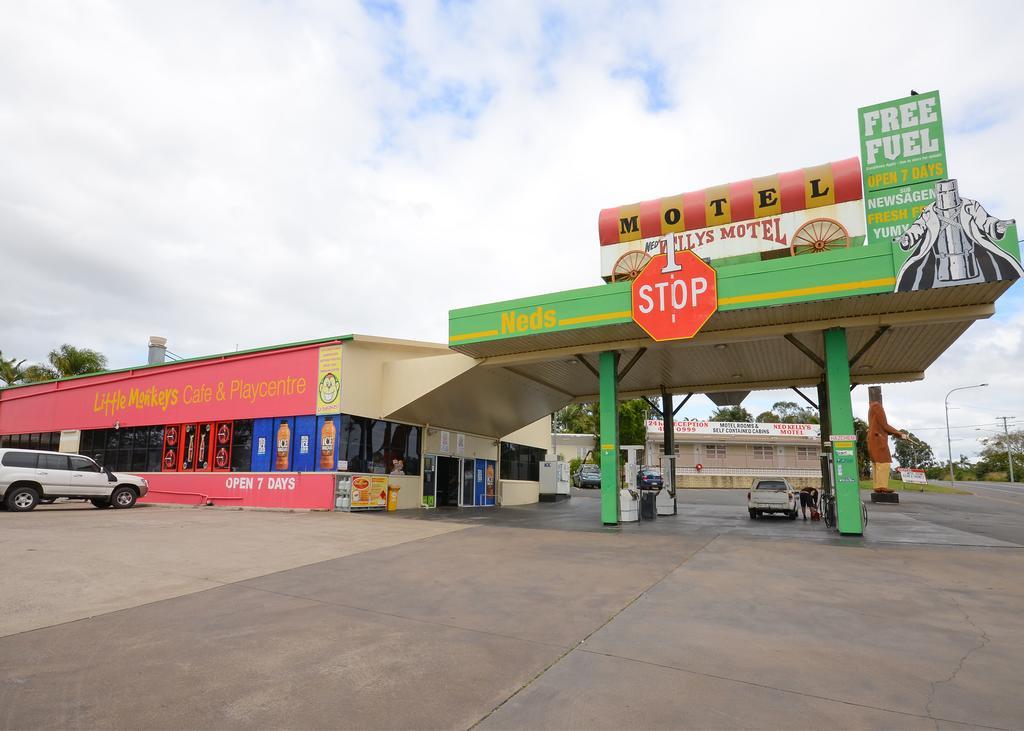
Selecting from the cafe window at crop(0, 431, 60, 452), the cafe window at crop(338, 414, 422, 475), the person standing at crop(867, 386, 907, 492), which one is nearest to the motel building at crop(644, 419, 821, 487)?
the person standing at crop(867, 386, 907, 492)

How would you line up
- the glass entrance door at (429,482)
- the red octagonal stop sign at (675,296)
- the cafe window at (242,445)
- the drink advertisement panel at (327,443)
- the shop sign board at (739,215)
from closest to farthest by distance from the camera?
1. the red octagonal stop sign at (675,296)
2. the shop sign board at (739,215)
3. the drink advertisement panel at (327,443)
4. the cafe window at (242,445)
5. the glass entrance door at (429,482)

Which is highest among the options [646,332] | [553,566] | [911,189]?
[911,189]

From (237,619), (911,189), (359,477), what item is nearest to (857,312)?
(911,189)

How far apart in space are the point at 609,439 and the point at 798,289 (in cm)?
637

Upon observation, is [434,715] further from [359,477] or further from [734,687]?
[359,477]

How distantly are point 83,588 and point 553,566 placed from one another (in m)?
6.52

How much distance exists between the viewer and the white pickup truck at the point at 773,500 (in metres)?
20.8

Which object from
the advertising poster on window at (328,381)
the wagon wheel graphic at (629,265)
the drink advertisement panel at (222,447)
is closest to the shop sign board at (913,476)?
the wagon wheel graphic at (629,265)

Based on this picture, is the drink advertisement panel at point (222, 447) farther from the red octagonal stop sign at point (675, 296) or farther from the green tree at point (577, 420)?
the green tree at point (577, 420)

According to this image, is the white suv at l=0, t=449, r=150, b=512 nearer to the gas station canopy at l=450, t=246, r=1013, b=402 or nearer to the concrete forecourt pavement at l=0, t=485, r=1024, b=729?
the concrete forecourt pavement at l=0, t=485, r=1024, b=729

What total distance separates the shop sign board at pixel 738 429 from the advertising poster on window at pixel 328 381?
1408 inches

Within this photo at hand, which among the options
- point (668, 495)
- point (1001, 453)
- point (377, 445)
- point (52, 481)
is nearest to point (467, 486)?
point (377, 445)

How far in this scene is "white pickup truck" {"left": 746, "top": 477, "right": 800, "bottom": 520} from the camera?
20.8 metres

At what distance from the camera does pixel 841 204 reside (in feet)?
56.2
